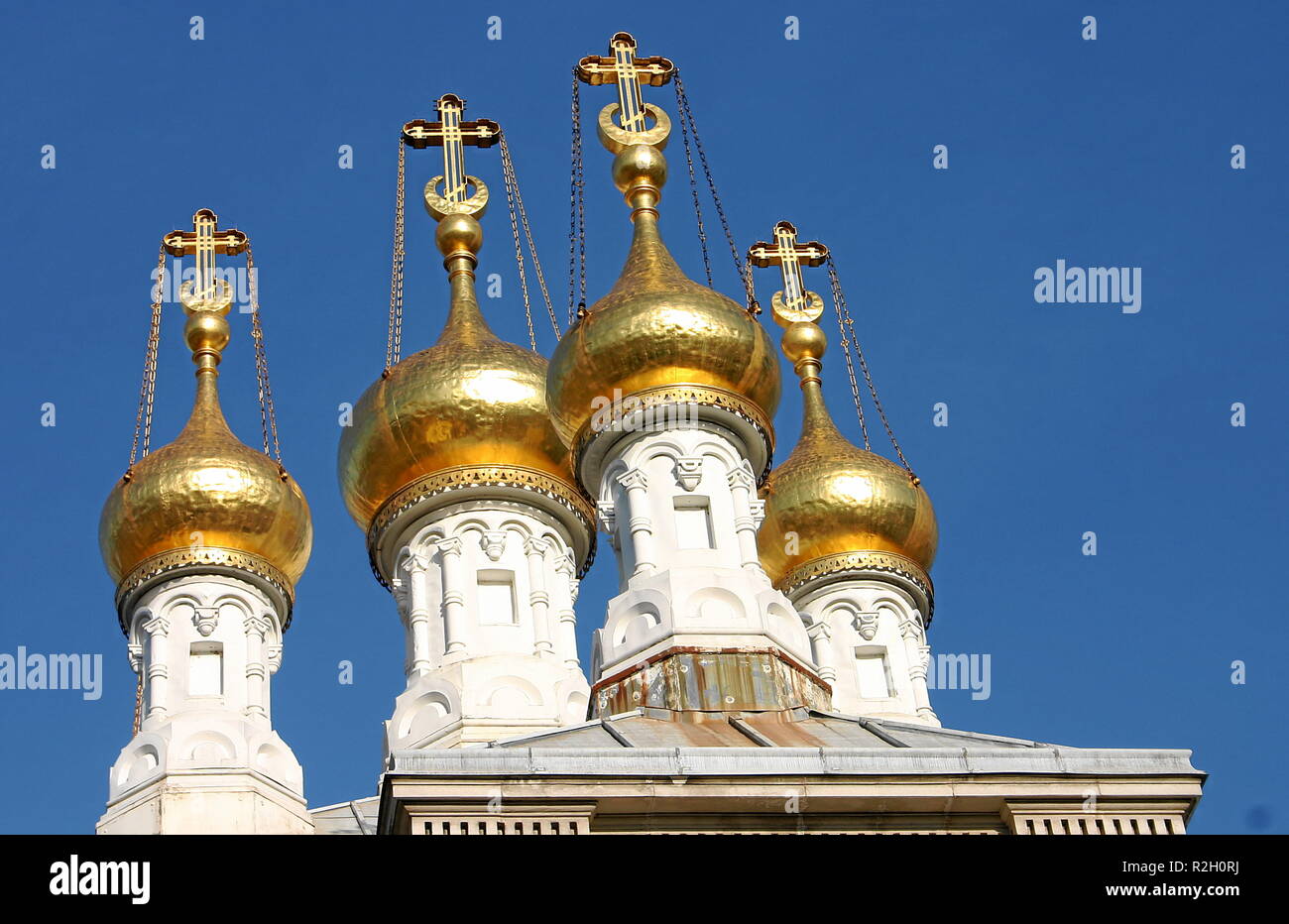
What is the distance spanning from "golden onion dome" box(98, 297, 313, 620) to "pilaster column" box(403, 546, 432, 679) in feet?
3.44

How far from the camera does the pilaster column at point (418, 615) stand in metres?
23.5

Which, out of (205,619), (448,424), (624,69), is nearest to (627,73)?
(624,69)

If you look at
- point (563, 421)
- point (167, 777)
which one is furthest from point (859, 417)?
point (167, 777)

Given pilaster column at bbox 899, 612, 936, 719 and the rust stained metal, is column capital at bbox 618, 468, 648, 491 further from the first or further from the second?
pilaster column at bbox 899, 612, 936, 719

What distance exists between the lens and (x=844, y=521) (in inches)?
997

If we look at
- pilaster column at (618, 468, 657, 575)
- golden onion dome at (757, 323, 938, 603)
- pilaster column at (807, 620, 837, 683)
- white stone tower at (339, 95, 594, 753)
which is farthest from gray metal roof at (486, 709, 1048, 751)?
golden onion dome at (757, 323, 938, 603)

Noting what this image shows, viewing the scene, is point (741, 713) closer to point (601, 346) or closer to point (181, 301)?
point (601, 346)

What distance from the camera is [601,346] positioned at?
2025 cm

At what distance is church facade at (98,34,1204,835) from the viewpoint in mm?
14758

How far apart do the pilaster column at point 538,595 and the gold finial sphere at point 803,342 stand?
15.6ft

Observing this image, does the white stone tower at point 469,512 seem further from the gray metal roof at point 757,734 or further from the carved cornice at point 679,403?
the gray metal roof at point 757,734

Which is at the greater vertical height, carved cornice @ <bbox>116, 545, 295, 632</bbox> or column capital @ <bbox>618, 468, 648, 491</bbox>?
carved cornice @ <bbox>116, 545, 295, 632</bbox>
